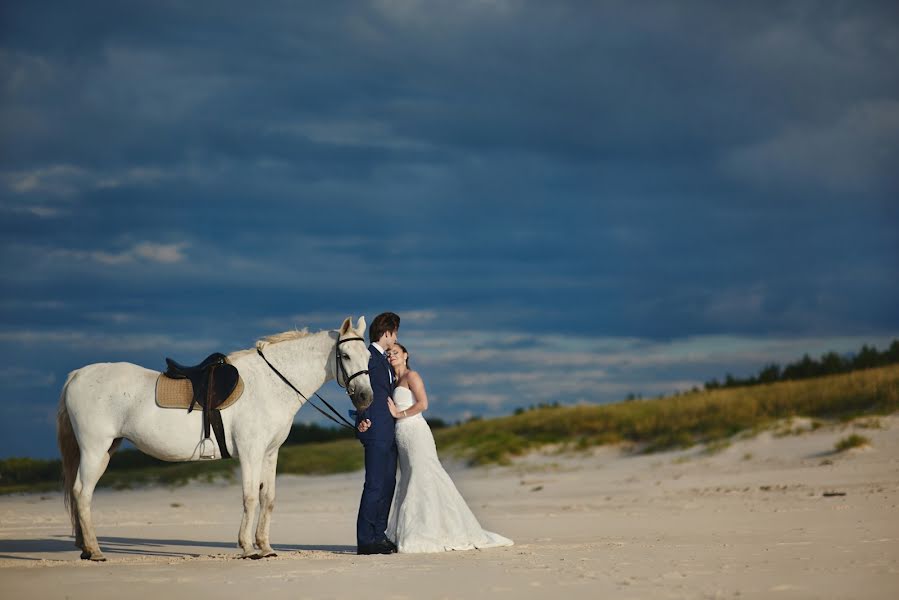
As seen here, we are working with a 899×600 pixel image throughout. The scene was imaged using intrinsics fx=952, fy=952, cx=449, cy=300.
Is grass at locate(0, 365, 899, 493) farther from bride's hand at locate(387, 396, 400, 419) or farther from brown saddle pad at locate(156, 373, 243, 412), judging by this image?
brown saddle pad at locate(156, 373, 243, 412)

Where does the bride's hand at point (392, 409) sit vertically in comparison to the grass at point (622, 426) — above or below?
above

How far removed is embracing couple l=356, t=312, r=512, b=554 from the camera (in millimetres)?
10227

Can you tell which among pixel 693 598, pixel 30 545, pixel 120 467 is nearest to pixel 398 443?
pixel 693 598

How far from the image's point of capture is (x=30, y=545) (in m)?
12.3

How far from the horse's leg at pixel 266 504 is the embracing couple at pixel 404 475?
94 cm

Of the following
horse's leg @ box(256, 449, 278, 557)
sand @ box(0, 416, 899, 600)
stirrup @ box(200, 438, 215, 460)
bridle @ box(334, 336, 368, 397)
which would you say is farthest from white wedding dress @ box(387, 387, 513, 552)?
stirrup @ box(200, 438, 215, 460)

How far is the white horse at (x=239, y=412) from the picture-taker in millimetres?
9695

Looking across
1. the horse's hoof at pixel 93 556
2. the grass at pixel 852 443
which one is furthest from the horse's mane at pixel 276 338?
the grass at pixel 852 443

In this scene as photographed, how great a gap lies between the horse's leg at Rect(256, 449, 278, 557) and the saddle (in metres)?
0.49

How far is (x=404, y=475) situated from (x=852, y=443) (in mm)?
13400

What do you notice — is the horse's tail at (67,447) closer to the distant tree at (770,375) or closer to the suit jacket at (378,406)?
the suit jacket at (378,406)

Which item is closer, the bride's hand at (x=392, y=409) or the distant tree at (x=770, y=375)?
the bride's hand at (x=392, y=409)

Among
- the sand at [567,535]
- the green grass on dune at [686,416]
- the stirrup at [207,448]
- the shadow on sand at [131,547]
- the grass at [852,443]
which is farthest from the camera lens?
the green grass on dune at [686,416]

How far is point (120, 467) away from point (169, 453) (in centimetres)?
2215
